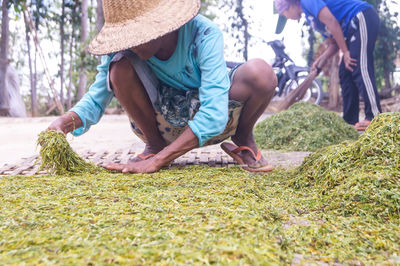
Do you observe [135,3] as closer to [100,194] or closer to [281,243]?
[100,194]

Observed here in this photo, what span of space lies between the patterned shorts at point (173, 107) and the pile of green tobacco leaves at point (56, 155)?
1.50 ft

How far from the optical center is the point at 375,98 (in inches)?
146

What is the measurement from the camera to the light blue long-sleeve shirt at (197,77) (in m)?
1.79

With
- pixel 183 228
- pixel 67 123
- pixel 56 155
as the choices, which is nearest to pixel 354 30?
pixel 67 123

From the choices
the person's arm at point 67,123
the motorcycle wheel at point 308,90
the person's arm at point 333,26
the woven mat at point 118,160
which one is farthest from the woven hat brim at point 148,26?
the motorcycle wheel at point 308,90

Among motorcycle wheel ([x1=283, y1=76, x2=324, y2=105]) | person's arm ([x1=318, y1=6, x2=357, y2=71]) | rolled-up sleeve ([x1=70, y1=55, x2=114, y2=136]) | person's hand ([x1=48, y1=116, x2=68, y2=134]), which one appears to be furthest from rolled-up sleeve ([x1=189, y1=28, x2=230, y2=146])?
motorcycle wheel ([x1=283, y1=76, x2=324, y2=105])

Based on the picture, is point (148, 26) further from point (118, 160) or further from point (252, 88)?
point (118, 160)

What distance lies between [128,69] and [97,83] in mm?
259

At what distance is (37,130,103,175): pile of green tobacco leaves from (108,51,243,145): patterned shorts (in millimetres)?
457

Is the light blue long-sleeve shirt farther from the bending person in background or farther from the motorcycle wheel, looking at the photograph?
the motorcycle wheel

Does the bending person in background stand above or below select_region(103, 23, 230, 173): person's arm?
above

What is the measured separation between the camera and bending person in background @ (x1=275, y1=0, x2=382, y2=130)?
3.65 metres

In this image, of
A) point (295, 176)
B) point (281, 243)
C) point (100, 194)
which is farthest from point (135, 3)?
point (281, 243)

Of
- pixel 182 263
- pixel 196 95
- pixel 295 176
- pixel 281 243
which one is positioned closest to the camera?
pixel 182 263
